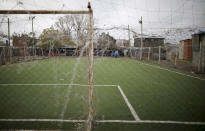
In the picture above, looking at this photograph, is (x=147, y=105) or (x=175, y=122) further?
(x=147, y=105)

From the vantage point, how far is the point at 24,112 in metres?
3.12

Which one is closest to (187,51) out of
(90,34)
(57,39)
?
(57,39)

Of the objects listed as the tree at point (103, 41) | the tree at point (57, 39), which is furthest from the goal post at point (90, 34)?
the tree at point (103, 41)

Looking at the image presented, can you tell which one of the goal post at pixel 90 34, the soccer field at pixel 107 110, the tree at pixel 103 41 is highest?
the tree at pixel 103 41

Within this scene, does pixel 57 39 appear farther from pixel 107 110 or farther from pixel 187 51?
pixel 187 51

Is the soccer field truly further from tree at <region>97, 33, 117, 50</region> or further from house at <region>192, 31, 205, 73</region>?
house at <region>192, 31, 205, 73</region>

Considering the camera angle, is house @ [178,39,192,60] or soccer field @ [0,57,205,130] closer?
soccer field @ [0,57,205,130]

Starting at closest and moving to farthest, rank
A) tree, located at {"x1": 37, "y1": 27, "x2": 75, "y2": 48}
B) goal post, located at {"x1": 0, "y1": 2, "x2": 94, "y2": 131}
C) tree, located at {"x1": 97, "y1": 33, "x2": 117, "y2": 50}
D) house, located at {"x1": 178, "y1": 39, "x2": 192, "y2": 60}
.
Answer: goal post, located at {"x1": 0, "y1": 2, "x2": 94, "y2": 131} → tree, located at {"x1": 37, "y1": 27, "x2": 75, "y2": 48} → tree, located at {"x1": 97, "y1": 33, "x2": 117, "y2": 50} → house, located at {"x1": 178, "y1": 39, "x2": 192, "y2": 60}

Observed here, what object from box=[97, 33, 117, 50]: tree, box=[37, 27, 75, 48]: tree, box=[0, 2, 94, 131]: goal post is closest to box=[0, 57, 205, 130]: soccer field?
box=[0, 2, 94, 131]: goal post

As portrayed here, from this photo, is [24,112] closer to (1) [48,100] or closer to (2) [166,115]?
(1) [48,100]

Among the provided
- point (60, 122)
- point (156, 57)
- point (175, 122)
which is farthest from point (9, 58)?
point (156, 57)

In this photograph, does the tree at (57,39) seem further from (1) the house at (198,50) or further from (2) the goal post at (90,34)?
(1) the house at (198,50)

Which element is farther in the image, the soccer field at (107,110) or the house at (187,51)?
the house at (187,51)

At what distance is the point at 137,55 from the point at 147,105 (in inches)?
824
